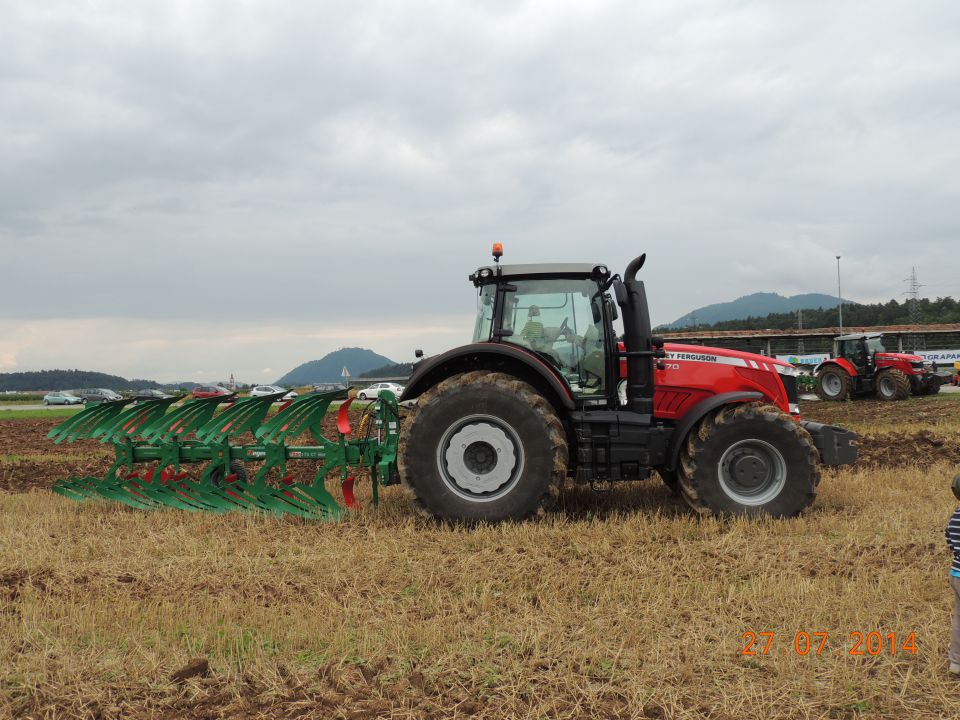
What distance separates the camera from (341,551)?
5441mm

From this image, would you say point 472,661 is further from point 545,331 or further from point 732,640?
point 545,331

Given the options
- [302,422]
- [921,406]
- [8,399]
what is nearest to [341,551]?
[302,422]

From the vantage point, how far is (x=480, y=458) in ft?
20.1

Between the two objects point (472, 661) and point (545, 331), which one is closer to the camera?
point (472, 661)

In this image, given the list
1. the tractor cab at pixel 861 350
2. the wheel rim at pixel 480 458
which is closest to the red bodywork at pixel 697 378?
the wheel rim at pixel 480 458

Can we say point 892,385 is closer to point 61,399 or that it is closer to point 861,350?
point 861,350

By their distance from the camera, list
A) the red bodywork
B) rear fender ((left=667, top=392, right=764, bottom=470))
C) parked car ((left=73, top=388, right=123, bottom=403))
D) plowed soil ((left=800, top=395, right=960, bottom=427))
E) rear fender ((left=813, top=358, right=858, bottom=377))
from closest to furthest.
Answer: rear fender ((left=667, top=392, right=764, bottom=470)), the red bodywork, plowed soil ((left=800, top=395, right=960, bottom=427)), rear fender ((left=813, top=358, right=858, bottom=377)), parked car ((left=73, top=388, right=123, bottom=403))

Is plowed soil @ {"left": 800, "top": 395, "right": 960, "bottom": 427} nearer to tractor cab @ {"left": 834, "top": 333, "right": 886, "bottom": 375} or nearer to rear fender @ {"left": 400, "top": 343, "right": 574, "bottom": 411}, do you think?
tractor cab @ {"left": 834, "top": 333, "right": 886, "bottom": 375}

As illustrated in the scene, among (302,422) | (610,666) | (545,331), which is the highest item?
(545,331)

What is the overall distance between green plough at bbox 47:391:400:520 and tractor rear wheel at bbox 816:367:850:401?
58.6 ft

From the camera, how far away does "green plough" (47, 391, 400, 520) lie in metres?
6.77

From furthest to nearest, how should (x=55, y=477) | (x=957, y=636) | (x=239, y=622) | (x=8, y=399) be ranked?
(x=8, y=399)
(x=55, y=477)
(x=239, y=622)
(x=957, y=636)

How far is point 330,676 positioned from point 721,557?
2.86 m
